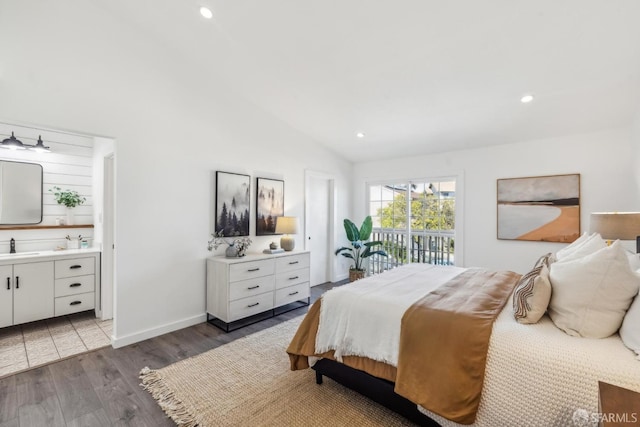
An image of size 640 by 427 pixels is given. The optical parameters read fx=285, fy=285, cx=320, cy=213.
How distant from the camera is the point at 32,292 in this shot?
3.18 m

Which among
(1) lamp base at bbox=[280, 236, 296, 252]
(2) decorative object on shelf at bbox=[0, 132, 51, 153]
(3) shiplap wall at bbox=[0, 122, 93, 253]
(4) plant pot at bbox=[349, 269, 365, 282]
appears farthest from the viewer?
(4) plant pot at bbox=[349, 269, 365, 282]

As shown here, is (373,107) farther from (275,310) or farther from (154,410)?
(154,410)

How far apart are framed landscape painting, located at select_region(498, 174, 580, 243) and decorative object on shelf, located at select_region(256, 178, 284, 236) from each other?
3180mm

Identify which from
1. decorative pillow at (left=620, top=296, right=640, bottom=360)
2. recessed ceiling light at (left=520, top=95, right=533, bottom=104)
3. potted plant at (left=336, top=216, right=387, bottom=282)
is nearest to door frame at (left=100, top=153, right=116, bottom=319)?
potted plant at (left=336, top=216, right=387, bottom=282)

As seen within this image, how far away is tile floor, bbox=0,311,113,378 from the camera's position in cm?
252

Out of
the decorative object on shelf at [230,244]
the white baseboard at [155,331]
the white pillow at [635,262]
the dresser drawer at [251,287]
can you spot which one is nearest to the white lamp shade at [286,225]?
the decorative object on shelf at [230,244]

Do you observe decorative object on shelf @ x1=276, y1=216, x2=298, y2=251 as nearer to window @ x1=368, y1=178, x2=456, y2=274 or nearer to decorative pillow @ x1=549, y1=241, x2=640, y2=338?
window @ x1=368, y1=178, x2=456, y2=274

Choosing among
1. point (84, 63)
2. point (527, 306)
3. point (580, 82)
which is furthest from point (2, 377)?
point (580, 82)

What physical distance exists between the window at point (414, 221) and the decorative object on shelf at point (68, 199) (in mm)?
4587

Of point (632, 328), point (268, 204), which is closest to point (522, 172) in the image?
point (632, 328)

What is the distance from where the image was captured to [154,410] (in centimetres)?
192

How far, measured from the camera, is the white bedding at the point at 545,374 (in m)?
1.17

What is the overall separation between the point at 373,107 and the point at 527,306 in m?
2.76

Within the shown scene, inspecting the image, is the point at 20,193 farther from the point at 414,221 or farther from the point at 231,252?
the point at 414,221
